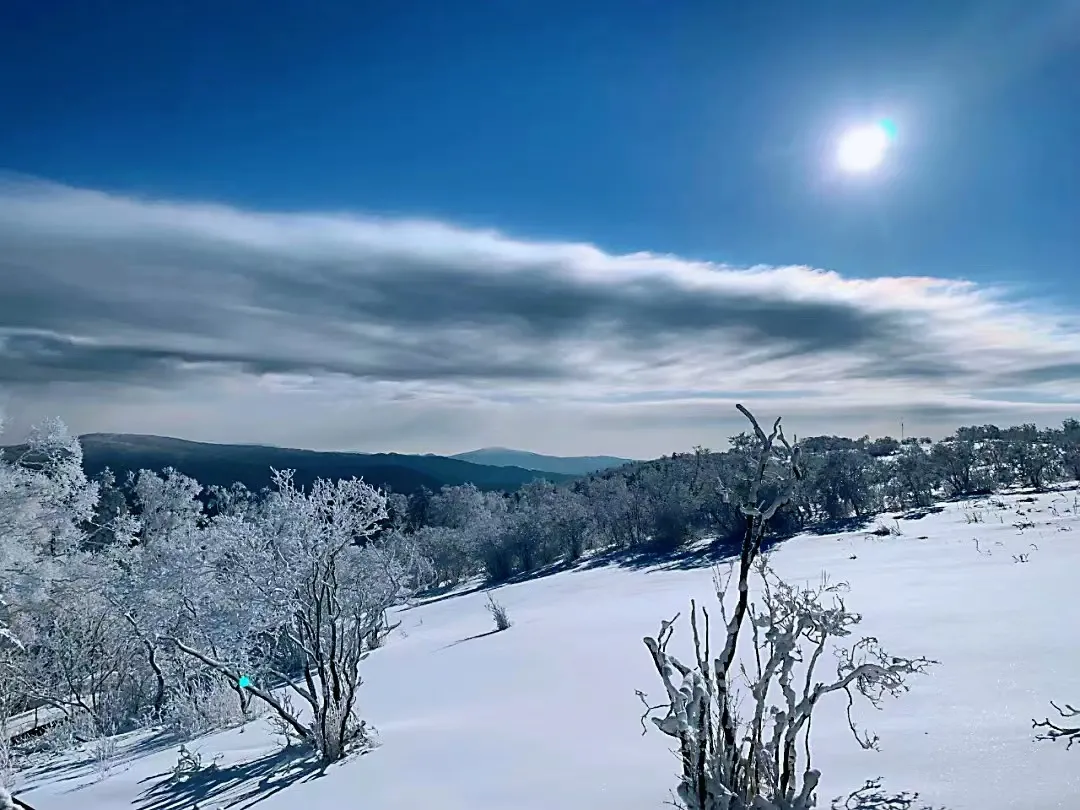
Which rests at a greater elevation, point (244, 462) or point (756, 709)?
point (244, 462)

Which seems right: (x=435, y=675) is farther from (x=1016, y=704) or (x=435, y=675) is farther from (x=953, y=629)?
(x=1016, y=704)

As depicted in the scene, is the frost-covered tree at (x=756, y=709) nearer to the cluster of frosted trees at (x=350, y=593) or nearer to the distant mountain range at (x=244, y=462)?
the cluster of frosted trees at (x=350, y=593)

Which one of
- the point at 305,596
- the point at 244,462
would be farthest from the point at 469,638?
the point at 244,462

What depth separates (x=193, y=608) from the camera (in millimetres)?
9797

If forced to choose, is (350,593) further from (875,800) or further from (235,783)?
(875,800)

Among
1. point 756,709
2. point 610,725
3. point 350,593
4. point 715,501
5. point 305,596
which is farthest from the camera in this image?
point 715,501

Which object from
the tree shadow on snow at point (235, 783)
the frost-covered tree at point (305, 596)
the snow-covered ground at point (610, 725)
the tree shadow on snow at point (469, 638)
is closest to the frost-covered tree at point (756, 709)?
the snow-covered ground at point (610, 725)

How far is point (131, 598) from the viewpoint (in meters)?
11.0

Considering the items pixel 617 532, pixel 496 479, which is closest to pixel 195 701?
pixel 617 532

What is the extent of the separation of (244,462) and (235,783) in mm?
77470

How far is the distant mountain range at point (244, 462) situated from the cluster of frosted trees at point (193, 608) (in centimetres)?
4770

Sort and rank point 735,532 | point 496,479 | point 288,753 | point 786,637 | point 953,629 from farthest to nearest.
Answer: point 496,479, point 735,532, point 953,629, point 288,753, point 786,637

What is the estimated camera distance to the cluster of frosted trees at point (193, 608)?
20.5ft

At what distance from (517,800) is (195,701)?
6332mm
